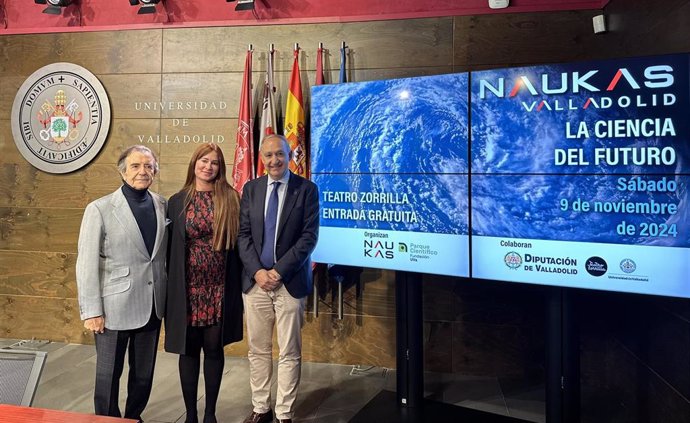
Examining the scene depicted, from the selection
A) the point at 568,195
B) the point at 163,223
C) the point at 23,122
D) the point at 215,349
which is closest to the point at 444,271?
the point at 568,195

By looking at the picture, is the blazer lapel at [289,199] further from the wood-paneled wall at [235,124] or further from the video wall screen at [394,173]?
the wood-paneled wall at [235,124]

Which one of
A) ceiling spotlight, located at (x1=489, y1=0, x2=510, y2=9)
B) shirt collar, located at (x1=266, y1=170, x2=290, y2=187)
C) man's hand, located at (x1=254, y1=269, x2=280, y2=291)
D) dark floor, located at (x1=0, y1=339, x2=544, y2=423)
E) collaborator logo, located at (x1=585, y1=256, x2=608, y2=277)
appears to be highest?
ceiling spotlight, located at (x1=489, y1=0, x2=510, y2=9)

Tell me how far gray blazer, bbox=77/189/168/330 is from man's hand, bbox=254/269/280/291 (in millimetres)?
458

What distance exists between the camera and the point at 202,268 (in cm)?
209

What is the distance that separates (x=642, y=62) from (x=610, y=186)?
0.48 meters

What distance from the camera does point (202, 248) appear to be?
209 centimetres

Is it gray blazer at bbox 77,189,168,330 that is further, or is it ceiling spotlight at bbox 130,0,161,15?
ceiling spotlight at bbox 130,0,161,15

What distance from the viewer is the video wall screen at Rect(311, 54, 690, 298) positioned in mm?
1737

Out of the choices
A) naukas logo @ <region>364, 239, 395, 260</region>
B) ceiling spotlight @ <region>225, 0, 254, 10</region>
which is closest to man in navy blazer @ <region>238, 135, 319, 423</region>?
naukas logo @ <region>364, 239, 395, 260</region>

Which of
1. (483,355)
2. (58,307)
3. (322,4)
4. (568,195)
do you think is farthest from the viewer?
(58,307)

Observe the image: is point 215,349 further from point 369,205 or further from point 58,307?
point 58,307

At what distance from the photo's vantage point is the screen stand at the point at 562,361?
207cm

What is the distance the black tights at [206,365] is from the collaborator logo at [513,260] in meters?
1.34

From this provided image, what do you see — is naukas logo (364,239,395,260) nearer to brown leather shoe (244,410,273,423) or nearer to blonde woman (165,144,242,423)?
blonde woman (165,144,242,423)
